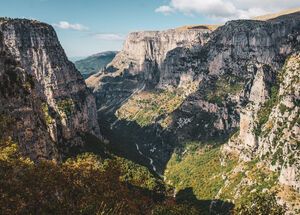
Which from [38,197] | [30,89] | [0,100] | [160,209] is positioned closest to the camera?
[38,197]

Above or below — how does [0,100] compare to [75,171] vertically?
above

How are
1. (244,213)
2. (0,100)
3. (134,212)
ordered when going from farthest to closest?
(0,100) < (134,212) < (244,213)

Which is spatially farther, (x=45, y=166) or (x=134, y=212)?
(x=134, y=212)

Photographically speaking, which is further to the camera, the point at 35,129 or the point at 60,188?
the point at 35,129

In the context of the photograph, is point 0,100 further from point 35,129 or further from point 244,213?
point 244,213

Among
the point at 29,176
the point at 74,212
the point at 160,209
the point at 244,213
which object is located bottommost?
the point at 160,209

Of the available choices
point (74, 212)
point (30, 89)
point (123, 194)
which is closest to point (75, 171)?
point (123, 194)

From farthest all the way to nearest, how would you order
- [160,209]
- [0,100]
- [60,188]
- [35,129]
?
[35,129] < [0,100] < [160,209] < [60,188]

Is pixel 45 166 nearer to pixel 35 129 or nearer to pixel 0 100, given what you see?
pixel 0 100

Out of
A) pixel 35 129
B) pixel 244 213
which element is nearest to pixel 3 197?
pixel 244 213
